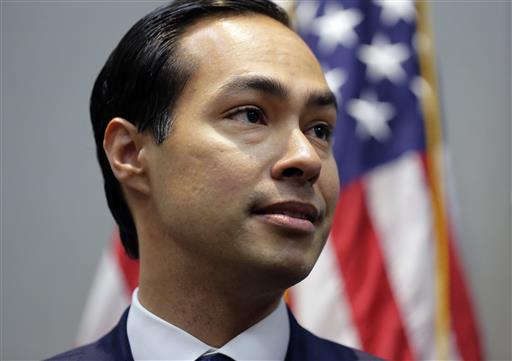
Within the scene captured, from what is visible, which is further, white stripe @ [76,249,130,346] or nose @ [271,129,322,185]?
white stripe @ [76,249,130,346]

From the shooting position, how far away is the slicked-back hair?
3.08 feet

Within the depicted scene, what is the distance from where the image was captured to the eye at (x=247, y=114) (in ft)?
2.88

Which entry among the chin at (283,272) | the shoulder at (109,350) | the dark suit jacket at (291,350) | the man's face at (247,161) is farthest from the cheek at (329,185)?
the shoulder at (109,350)

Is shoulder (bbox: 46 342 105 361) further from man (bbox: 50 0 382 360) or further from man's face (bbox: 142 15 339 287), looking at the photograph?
man's face (bbox: 142 15 339 287)

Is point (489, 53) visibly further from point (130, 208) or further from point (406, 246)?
point (130, 208)

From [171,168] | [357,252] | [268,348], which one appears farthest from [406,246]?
[171,168]

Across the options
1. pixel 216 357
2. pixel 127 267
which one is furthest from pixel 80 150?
pixel 216 357

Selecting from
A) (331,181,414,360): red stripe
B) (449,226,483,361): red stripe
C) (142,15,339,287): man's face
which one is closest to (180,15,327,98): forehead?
(142,15,339,287): man's face

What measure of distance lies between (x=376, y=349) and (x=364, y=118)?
0.55 m

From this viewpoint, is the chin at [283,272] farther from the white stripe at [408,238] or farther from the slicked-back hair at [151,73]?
the white stripe at [408,238]

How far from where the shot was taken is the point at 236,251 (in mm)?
833

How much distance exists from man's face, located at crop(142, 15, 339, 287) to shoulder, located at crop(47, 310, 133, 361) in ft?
0.61

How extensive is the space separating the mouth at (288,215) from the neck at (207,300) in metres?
0.10

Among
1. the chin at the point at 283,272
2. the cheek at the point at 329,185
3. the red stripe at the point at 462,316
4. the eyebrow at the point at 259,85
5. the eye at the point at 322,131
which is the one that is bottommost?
the red stripe at the point at 462,316
